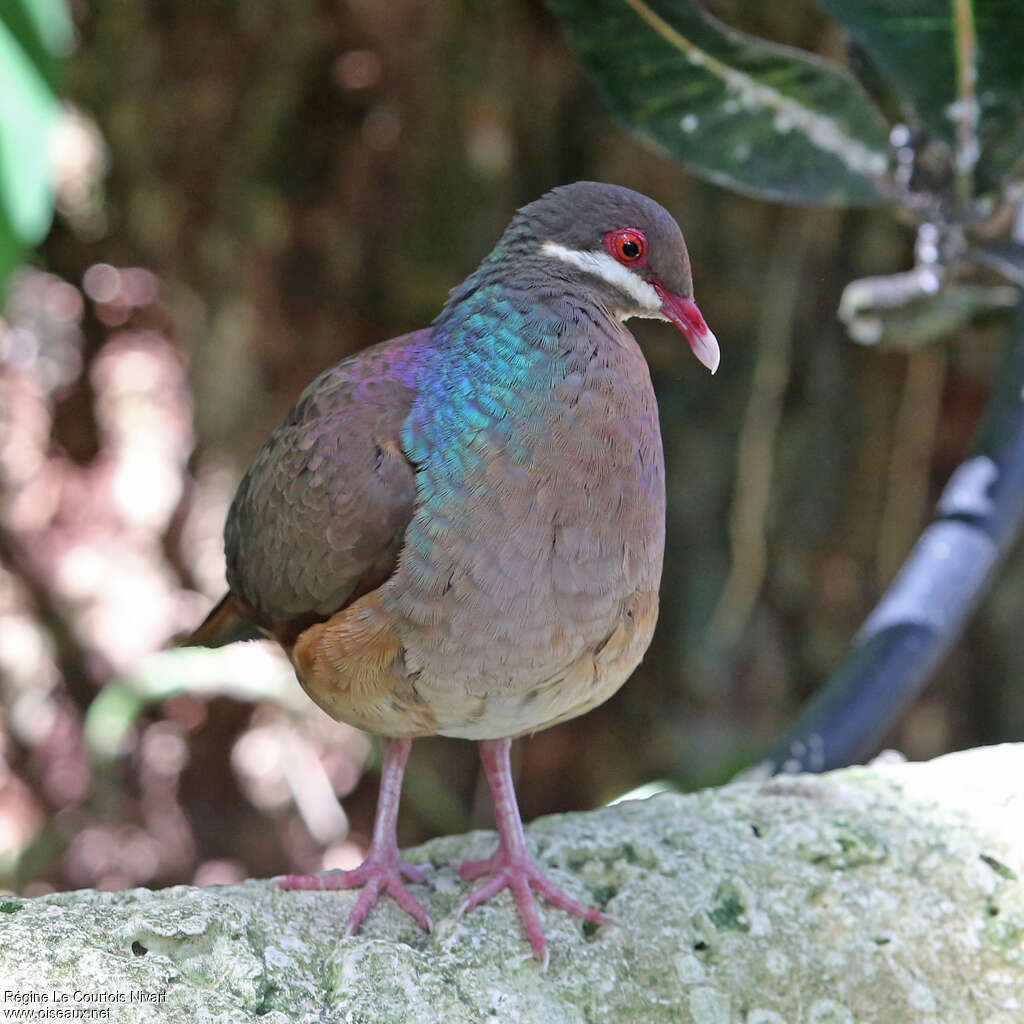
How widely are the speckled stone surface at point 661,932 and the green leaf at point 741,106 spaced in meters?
1.30

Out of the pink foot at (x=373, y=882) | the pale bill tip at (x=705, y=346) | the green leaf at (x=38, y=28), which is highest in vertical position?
the green leaf at (x=38, y=28)

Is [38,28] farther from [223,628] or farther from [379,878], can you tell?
[379,878]

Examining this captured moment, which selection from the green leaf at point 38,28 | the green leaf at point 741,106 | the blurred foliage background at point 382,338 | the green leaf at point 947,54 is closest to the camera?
the green leaf at point 38,28

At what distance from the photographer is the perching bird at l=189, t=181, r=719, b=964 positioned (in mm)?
1621

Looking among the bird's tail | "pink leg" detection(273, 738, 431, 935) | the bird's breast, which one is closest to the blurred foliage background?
the bird's tail

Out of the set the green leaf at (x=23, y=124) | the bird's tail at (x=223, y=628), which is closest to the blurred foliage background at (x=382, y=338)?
the bird's tail at (x=223, y=628)

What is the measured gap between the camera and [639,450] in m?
1.71

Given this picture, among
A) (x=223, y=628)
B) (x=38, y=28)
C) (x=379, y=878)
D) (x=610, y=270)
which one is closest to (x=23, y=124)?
(x=38, y=28)

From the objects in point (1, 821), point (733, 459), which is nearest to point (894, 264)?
point (733, 459)

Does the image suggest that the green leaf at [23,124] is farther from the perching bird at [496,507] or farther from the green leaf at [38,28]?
the perching bird at [496,507]

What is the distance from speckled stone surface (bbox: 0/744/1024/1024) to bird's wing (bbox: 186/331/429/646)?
0.44 m

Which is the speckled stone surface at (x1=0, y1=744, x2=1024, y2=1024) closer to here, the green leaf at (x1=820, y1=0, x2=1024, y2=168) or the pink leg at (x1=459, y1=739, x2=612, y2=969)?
the pink leg at (x1=459, y1=739, x2=612, y2=969)

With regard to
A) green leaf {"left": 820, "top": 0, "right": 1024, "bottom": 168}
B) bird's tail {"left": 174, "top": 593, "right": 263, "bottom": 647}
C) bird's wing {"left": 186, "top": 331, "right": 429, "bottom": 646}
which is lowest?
bird's tail {"left": 174, "top": 593, "right": 263, "bottom": 647}

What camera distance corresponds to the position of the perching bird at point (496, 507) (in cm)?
162
